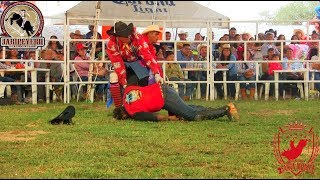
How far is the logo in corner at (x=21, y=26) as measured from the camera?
1555 centimetres

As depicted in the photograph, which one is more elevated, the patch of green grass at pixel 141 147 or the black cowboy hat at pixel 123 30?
the black cowboy hat at pixel 123 30

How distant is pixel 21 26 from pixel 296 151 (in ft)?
32.1

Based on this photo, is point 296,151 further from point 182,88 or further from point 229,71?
point 229,71

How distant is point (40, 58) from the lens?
1605 centimetres

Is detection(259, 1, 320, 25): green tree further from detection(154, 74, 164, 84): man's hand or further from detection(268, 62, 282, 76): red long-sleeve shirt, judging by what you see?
detection(154, 74, 164, 84): man's hand

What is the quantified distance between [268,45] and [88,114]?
5.93 meters

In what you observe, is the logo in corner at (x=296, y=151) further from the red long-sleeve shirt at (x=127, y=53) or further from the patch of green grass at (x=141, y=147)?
the red long-sleeve shirt at (x=127, y=53)

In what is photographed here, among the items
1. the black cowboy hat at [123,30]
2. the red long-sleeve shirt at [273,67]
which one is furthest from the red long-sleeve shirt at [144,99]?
the red long-sleeve shirt at [273,67]

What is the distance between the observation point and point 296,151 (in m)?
7.33

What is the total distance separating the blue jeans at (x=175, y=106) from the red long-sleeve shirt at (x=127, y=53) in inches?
22.1

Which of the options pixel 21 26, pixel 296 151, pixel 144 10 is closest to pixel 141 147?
pixel 296 151

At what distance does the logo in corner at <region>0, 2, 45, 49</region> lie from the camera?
15555 millimetres

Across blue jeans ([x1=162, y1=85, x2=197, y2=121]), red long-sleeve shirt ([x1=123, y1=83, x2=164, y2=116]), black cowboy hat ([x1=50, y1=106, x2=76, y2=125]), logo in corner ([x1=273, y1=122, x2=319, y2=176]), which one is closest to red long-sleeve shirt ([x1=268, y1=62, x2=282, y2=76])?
blue jeans ([x1=162, y1=85, x2=197, y2=121])

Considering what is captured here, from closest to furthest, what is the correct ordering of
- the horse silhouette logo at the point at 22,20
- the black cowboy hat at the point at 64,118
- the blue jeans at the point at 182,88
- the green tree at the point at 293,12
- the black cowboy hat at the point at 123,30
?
the black cowboy hat at the point at 64,118 < the black cowboy hat at the point at 123,30 < the horse silhouette logo at the point at 22,20 < the blue jeans at the point at 182,88 < the green tree at the point at 293,12
